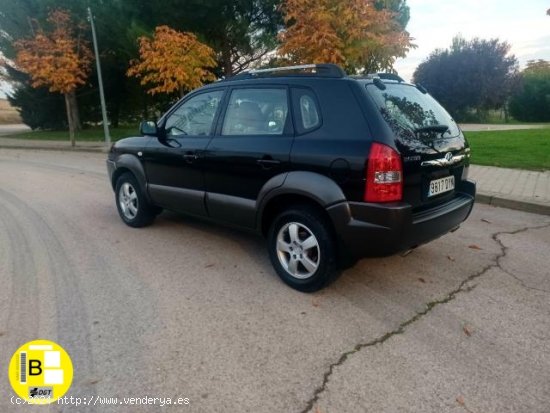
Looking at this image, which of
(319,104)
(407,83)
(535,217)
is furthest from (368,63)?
(319,104)

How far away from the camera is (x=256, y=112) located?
3.92m

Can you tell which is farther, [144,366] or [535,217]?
[535,217]

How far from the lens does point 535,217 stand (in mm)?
5879

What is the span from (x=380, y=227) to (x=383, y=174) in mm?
376

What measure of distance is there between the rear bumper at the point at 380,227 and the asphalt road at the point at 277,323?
1.60 ft

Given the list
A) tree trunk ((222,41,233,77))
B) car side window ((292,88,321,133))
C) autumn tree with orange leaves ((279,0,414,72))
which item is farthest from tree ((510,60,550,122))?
car side window ((292,88,321,133))

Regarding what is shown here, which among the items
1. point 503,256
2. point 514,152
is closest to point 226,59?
point 514,152

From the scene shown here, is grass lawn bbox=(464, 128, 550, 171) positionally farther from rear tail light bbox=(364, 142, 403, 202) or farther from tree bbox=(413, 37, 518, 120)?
tree bbox=(413, 37, 518, 120)

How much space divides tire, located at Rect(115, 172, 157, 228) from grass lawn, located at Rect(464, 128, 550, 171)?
7270 millimetres

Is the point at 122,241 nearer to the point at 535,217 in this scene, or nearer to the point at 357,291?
the point at 357,291

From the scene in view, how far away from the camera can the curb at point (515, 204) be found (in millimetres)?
6008

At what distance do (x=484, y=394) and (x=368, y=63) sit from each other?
36.8 feet

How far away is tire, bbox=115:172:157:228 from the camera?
5.33 meters

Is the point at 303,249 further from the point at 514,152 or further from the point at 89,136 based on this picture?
the point at 89,136
